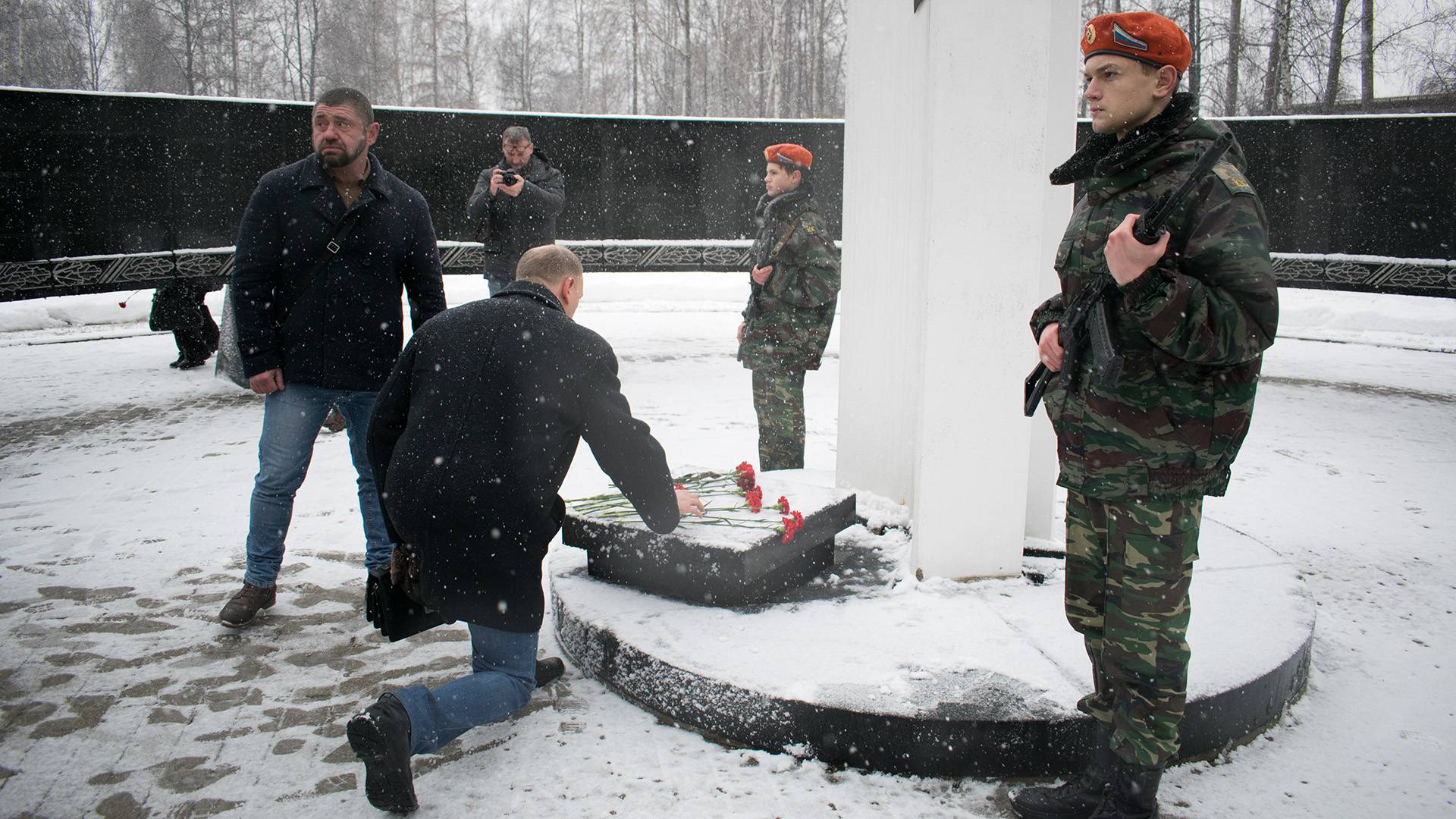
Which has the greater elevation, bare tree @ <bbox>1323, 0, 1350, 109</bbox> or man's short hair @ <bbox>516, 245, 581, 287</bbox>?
bare tree @ <bbox>1323, 0, 1350, 109</bbox>

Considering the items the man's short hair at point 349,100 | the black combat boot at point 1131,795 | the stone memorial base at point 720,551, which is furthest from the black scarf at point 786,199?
the black combat boot at point 1131,795

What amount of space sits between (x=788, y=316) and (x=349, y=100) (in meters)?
2.53

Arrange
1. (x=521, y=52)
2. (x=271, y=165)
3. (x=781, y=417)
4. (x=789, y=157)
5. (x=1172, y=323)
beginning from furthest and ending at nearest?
(x=521, y=52), (x=271, y=165), (x=781, y=417), (x=789, y=157), (x=1172, y=323)

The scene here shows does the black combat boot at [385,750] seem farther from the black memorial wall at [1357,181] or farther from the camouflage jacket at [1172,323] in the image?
the black memorial wall at [1357,181]

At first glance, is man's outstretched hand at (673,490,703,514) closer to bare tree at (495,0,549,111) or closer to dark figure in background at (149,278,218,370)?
dark figure in background at (149,278,218,370)

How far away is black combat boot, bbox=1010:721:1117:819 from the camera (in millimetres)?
2465

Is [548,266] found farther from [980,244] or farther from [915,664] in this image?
[915,664]

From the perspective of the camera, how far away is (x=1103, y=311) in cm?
226

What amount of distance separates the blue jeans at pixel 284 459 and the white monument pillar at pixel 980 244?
7.03 feet

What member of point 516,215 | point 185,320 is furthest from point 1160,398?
point 185,320

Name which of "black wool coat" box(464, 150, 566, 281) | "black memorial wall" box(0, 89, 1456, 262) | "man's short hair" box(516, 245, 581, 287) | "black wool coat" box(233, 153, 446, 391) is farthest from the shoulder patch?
"black memorial wall" box(0, 89, 1456, 262)

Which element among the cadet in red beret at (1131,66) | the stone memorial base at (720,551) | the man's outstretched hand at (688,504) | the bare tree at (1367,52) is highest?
the bare tree at (1367,52)

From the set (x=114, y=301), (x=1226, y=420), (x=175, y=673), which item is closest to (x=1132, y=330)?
(x=1226, y=420)

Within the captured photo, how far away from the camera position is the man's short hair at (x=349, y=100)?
3.71 m
